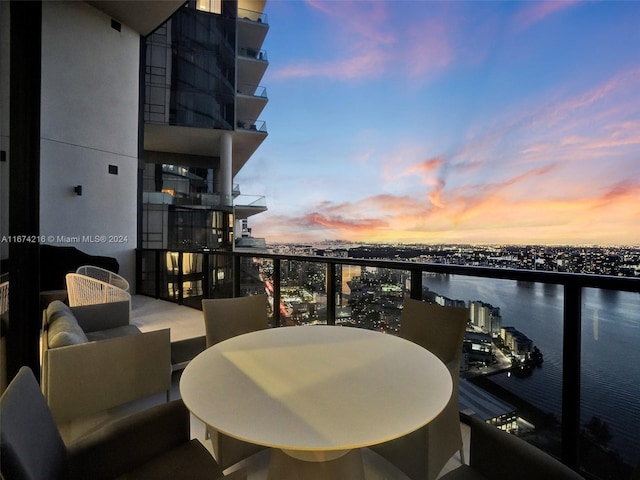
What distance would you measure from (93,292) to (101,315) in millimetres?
823

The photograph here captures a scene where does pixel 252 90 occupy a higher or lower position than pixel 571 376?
higher

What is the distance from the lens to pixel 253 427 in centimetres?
83

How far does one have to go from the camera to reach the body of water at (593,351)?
148cm

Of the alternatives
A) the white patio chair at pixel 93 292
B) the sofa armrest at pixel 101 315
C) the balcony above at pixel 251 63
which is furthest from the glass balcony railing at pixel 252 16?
the sofa armrest at pixel 101 315

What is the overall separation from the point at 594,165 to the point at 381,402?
6.80 metres

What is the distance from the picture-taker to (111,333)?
2.94m

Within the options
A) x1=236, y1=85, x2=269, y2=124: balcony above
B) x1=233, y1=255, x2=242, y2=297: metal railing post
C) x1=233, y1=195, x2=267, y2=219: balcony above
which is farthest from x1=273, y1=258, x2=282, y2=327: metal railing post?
x1=236, y1=85, x2=269, y2=124: balcony above

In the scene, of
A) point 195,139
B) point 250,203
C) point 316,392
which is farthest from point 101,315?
point 195,139

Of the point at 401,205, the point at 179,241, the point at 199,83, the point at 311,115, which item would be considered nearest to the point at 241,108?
the point at 199,83

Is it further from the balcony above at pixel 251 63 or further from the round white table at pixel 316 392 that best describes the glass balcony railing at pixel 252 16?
the round white table at pixel 316 392

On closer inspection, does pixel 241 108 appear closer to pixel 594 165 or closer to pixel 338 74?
pixel 338 74

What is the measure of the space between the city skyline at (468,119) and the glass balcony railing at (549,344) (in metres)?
1.89

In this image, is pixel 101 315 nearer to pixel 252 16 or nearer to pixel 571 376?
pixel 571 376

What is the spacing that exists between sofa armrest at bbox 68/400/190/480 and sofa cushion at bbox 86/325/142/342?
6.07 feet
